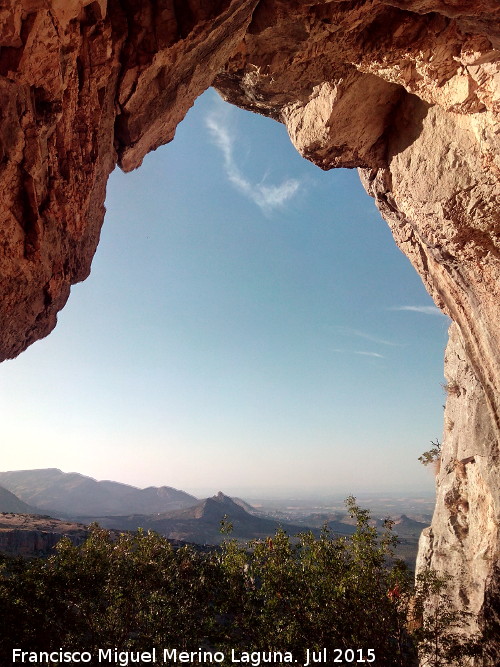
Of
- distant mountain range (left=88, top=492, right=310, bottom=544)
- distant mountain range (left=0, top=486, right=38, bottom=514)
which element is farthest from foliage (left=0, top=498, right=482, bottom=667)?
distant mountain range (left=0, top=486, right=38, bottom=514)

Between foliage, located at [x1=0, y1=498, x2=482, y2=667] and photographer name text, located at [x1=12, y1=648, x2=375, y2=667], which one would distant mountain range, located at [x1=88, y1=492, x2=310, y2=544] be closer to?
foliage, located at [x1=0, y1=498, x2=482, y2=667]

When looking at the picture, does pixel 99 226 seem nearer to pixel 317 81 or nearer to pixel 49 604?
pixel 317 81

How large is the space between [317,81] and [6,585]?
24199 millimetres

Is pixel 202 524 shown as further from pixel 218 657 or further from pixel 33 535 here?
pixel 218 657

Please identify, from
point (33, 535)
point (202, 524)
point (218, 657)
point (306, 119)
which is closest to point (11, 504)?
point (202, 524)

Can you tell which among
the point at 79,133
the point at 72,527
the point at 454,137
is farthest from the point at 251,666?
the point at 72,527

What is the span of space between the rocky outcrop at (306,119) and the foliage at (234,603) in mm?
5614

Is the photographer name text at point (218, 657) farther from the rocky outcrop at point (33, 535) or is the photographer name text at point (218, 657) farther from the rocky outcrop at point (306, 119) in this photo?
the rocky outcrop at point (33, 535)

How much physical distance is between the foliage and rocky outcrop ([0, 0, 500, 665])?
18.4 ft

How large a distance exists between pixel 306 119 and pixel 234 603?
2134 cm

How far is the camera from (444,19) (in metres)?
11.1

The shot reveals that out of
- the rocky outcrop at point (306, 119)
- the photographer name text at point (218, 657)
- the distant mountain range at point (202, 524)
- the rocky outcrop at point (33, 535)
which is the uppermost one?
the rocky outcrop at point (306, 119)

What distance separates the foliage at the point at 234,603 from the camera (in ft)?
44.0

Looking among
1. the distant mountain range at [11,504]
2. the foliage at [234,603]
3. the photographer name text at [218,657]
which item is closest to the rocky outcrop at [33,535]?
the foliage at [234,603]
